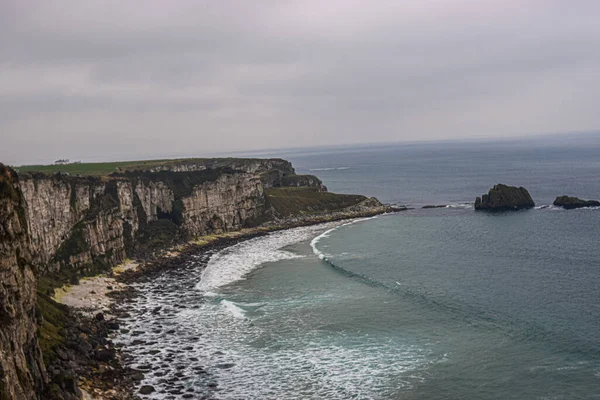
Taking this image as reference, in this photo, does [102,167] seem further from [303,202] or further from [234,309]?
[234,309]

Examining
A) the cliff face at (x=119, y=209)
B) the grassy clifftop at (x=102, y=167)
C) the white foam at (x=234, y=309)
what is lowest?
the white foam at (x=234, y=309)

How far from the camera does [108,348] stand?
51312 millimetres

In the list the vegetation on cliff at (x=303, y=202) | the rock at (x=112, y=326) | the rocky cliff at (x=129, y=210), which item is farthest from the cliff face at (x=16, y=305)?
the vegetation on cliff at (x=303, y=202)

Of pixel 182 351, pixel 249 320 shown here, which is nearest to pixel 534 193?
pixel 249 320

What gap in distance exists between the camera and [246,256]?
9462 centimetres

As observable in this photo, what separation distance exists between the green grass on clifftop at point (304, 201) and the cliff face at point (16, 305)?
9630 centimetres

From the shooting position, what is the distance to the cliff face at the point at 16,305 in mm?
32850

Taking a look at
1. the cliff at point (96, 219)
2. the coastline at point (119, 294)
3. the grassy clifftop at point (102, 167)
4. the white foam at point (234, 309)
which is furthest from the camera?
the grassy clifftop at point (102, 167)

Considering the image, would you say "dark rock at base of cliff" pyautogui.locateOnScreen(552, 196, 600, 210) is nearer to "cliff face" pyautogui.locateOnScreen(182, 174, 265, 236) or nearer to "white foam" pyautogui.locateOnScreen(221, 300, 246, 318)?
"cliff face" pyautogui.locateOnScreen(182, 174, 265, 236)

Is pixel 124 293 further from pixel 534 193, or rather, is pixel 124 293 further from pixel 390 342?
pixel 534 193

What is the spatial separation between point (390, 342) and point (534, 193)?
127 metres

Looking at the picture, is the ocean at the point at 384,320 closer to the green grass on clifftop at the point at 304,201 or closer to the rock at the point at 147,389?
the rock at the point at 147,389

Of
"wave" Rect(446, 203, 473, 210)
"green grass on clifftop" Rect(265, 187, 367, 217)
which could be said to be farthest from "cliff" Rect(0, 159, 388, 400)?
"wave" Rect(446, 203, 473, 210)

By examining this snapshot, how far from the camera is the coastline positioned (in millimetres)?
43375
